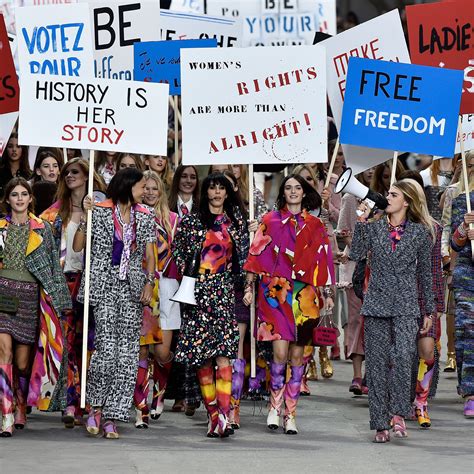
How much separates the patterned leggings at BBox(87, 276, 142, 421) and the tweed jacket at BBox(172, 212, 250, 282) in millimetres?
438

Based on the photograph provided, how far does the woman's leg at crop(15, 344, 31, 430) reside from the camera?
12406 mm

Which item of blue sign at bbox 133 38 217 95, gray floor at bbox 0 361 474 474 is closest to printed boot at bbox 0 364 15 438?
gray floor at bbox 0 361 474 474

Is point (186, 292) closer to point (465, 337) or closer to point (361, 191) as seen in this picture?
point (361, 191)

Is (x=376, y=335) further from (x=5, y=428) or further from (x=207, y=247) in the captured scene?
(x=5, y=428)

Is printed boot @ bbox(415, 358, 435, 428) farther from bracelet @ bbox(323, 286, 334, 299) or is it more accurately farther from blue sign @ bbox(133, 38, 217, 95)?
blue sign @ bbox(133, 38, 217, 95)

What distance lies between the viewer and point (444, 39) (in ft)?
44.6

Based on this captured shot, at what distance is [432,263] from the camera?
1250 cm

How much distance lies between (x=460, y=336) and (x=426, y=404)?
74cm

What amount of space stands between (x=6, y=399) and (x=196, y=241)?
1727 millimetres

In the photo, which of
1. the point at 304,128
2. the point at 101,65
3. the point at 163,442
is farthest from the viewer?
the point at 101,65

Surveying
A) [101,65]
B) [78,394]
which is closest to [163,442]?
[78,394]

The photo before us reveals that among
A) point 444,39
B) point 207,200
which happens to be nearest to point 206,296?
point 207,200

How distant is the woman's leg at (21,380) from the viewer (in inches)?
488

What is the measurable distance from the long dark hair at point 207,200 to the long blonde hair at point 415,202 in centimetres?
117
